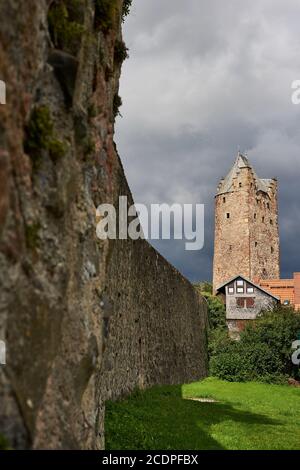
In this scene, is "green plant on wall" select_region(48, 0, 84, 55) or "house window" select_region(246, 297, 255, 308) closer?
"green plant on wall" select_region(48, 0, 84, 55)

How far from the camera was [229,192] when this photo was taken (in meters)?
60.9

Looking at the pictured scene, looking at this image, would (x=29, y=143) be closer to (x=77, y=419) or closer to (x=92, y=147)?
(x=92, y=147)

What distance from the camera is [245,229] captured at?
5894 cm

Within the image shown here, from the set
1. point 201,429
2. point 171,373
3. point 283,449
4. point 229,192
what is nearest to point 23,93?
point 283,449

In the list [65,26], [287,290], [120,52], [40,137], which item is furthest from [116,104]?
[287,290]

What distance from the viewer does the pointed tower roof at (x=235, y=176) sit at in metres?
61.2

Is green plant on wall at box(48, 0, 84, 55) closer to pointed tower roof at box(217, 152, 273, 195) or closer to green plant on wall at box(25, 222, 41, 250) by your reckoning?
green plant on wall at box(25, 222, 41, 250)

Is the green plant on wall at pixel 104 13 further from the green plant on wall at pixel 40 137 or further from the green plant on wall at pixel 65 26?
the green plant on wall at pixel 40 137

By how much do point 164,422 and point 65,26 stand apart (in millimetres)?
9035

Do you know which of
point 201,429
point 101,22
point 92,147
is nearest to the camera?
point 92,147

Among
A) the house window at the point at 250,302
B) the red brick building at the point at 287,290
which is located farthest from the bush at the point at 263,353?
the red brick building at the point at 287,290

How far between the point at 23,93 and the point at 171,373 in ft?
70.5

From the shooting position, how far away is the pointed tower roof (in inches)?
2409

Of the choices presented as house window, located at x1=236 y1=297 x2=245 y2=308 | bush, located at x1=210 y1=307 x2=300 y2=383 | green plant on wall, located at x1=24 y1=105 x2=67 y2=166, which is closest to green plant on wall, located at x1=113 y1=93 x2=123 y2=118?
green plant on wall, located at x1=24 y1=105 x2=67 y2=166
